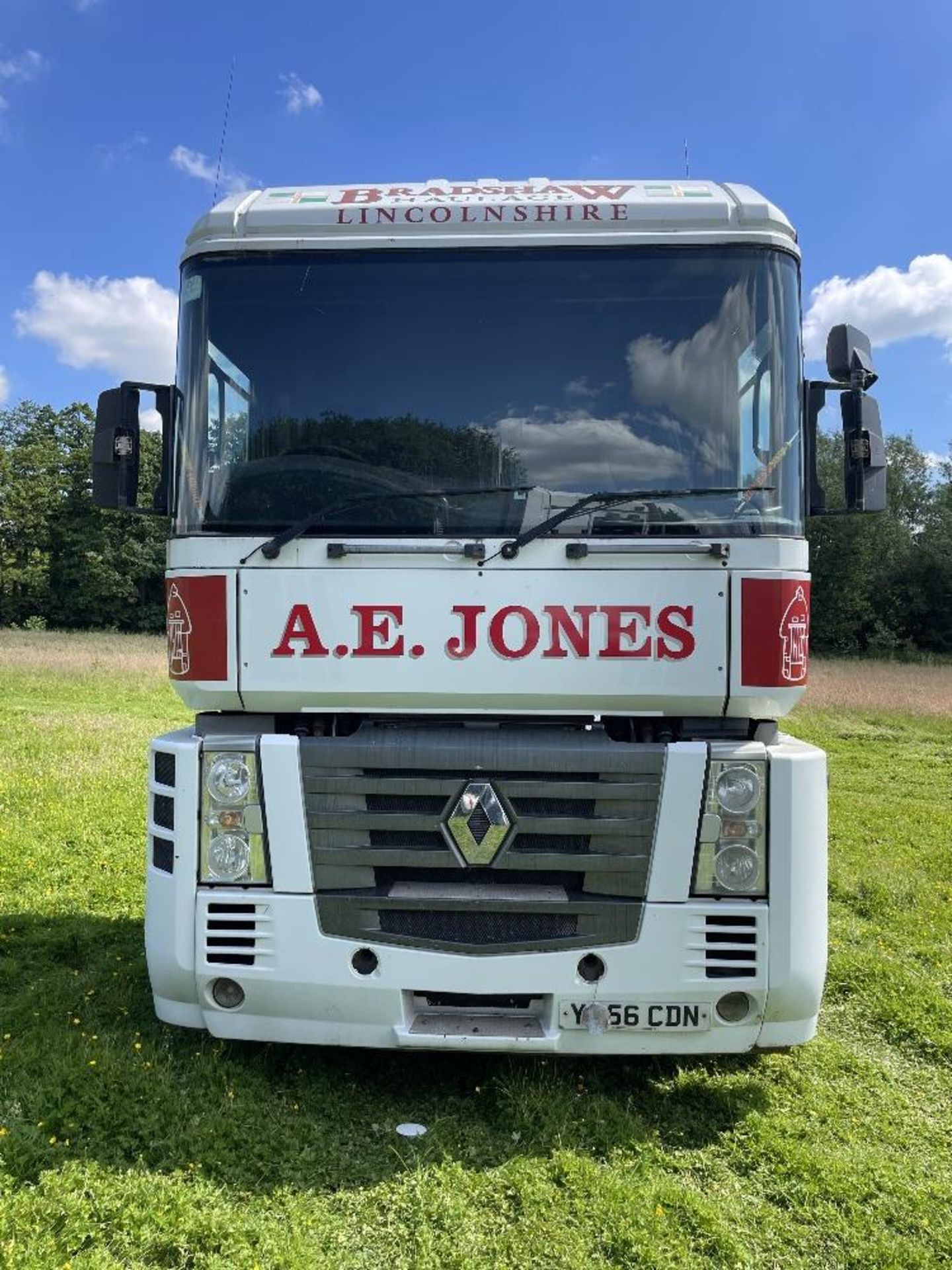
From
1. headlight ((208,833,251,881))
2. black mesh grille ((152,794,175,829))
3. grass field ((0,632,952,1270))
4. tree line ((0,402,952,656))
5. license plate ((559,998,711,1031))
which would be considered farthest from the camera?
tree line ((0,402,952,656))

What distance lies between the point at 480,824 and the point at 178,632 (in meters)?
1.36

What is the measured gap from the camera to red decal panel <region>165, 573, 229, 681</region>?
333cm

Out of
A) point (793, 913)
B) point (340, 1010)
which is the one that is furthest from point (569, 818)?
point (340, 1010)

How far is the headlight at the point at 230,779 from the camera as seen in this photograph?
3.33 metres

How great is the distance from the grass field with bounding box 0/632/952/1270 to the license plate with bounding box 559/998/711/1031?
43 cm

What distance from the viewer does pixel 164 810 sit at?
11.4 ft

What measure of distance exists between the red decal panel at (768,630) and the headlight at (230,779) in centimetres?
186

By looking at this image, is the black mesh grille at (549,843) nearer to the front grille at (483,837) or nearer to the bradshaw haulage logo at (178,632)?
the front grille at (483,837)

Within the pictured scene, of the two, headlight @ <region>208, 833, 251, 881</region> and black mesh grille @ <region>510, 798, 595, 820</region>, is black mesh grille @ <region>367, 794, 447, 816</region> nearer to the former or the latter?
black mesh grille @ <region>510, 798, 595, 820</region>

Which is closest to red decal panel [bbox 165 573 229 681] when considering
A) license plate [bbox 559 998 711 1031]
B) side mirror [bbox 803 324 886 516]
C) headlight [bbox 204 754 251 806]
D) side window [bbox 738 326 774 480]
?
headlight [bbox 204 754 251 806]

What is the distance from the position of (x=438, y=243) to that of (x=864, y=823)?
8071 mm

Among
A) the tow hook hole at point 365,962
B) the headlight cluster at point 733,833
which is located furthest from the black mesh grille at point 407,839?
the headlight cluster at point 733,833

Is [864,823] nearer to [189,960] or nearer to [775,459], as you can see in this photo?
[775,459]

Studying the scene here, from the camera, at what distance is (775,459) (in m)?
3.34
